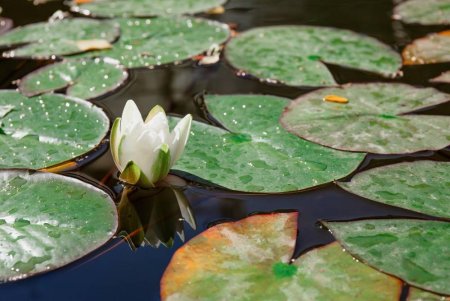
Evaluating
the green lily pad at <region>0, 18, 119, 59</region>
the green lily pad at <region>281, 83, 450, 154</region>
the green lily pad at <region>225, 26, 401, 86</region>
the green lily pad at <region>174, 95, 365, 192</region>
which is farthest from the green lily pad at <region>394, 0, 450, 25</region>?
the green lily pad at <region>0, 18, 119, 59</region>

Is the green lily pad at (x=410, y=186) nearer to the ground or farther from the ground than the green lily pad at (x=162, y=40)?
farther from the ground

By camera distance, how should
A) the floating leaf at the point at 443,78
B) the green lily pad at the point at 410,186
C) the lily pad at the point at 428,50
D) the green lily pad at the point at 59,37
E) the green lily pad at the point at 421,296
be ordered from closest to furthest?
the green lily pad at the point at 421,296
the green lily pad at the point at 410,186
the floating leaf at the point at 443,78
the lily pad at the point at 428,50
the green lily pad at the point at 59,37

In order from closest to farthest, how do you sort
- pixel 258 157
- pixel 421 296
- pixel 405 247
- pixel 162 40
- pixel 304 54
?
pixel 421 296, pixel 405 247, pixel 258 157, pixel 304 54, pixel 162 40

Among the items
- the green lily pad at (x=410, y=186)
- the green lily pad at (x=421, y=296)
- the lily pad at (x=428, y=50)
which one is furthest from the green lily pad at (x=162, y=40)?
the green lily pad at (x=421, y=296)

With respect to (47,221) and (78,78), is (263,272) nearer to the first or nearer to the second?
(47,221)

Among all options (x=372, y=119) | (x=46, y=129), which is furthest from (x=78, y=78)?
(x=372, y=119)

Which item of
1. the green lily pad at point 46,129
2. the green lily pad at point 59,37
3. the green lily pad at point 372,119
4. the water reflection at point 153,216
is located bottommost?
the green lily pad at point 59,37

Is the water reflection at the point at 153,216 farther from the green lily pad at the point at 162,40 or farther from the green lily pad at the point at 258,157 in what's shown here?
the green lily pad at the point at 162,40

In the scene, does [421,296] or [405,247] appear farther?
[405,247]
